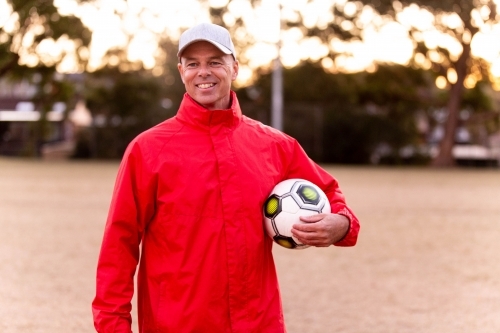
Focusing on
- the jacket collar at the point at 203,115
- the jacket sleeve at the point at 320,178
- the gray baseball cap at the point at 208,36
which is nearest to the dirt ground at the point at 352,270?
the jacket sleeve at the point at 320,178

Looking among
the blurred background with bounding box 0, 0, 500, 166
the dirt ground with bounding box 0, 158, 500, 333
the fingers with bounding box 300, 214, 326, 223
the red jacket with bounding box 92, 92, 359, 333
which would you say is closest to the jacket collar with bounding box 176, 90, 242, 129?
the red jacket with bounding box 92, 92, 359, 333

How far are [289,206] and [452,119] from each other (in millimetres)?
32071

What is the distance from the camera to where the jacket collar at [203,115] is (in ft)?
9.86

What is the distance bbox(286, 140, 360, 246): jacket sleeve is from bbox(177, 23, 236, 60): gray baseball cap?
0.53m

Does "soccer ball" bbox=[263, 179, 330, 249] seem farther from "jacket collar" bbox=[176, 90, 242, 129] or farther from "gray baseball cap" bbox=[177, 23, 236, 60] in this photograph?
"gray baseball cap" bbox=[177, 23, 236, 60]

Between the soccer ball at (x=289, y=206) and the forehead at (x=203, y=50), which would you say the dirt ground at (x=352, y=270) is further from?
the forehead at (x=203, y=50)

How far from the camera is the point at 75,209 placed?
47.2 feet

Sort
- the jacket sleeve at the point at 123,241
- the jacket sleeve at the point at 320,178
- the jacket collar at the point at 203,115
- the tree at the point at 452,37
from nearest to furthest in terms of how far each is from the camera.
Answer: the jacket sleeve at the point at 123,241 < the jacket collar at the point at 203,115 < the jacket sleeve at the point at 320,178 < the tree at the point at 452,37

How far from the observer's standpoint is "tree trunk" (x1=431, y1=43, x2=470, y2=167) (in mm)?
33844

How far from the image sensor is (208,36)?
3.03 metres

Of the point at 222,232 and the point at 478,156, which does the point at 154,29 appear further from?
the point at 222,232

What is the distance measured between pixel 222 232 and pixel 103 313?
512 mm

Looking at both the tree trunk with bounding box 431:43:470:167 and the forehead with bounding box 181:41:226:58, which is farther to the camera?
the tree trunk with bounding box 431:43:470:167

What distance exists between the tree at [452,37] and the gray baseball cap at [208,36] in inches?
1193
